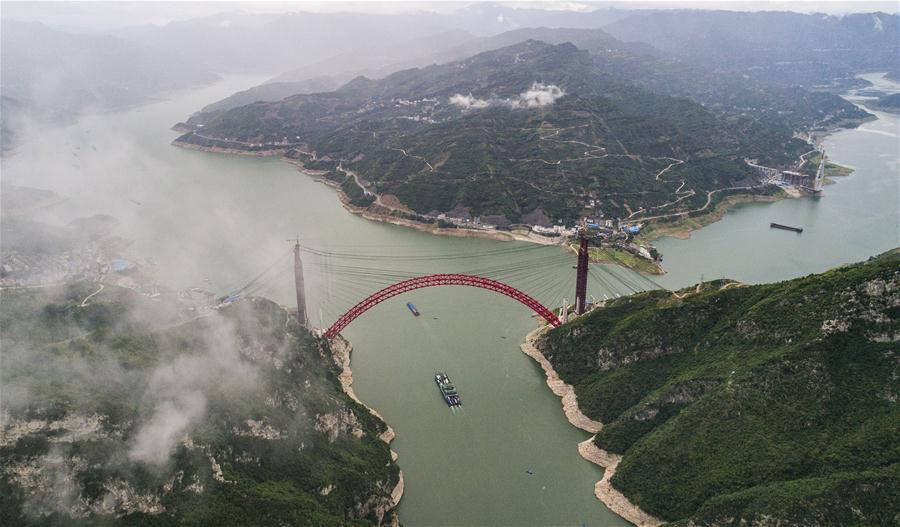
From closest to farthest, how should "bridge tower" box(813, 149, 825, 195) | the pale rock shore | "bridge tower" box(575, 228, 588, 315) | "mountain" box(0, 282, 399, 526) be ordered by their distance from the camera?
"mountain" box(0, 282, 399, 526) < the pale rock shore < "bridge tower" box(575, 228, 588, 315) < "bridge tower" box(813, 149, 825, 195)

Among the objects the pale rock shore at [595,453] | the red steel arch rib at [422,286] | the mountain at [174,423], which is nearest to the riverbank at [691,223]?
the red steel arch rib at [422,286]

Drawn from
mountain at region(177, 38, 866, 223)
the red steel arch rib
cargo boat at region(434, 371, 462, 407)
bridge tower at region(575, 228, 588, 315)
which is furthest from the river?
mountain at region(177, 38, 866, 223)

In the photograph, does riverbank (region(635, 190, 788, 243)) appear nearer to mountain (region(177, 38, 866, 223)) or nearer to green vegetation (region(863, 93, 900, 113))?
mountain (region(177, 38, 866, 223))

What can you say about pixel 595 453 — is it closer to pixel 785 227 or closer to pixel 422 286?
pixel 422 286

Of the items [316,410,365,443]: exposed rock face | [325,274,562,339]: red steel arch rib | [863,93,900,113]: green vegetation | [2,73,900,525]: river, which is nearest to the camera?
[316,410,365,443]: exposed rock face

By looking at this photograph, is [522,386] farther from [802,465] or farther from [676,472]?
[802,465]

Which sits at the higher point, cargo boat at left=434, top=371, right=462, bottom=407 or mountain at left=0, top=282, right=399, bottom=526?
mountain at left=0, top=282, right=399, bottom=526

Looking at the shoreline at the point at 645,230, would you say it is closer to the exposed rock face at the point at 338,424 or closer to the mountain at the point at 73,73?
the exposed rock face at the point at 338,424

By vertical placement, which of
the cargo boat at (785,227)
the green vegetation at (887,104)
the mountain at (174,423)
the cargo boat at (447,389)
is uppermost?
the mountain at (174,423)
